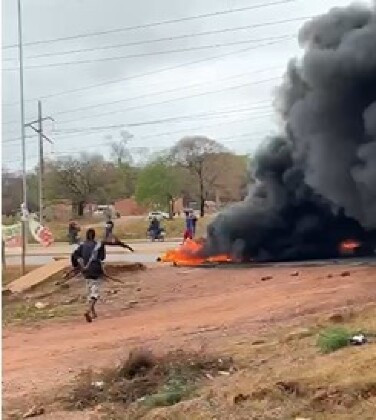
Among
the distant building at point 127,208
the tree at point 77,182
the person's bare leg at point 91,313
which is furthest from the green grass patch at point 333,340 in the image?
the distant building at point 127,208

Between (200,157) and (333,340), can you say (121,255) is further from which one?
(200,157)

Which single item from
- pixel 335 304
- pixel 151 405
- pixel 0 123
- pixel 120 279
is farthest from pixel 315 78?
pixel 0 123

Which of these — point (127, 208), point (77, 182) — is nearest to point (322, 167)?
point (77, 182)

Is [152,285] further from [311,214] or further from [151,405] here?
[151,405]

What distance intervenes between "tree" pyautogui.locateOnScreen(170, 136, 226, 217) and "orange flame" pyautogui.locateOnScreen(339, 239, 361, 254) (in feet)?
102

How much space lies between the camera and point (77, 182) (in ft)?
172

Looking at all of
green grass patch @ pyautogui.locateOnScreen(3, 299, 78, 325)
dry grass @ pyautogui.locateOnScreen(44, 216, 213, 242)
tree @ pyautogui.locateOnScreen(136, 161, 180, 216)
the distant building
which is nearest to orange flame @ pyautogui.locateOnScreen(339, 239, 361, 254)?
green grass patch @ pyautogui.locateOnScreen(3, 299, 78, 325)

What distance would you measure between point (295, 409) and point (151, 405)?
1.31 meters

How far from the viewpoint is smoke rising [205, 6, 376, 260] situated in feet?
66.1


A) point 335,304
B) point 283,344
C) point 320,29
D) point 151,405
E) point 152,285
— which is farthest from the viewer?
point 320,29

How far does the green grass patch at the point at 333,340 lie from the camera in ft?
25.0

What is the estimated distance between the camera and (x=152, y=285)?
655 inches

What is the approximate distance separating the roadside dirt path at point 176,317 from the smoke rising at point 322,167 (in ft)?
12.0

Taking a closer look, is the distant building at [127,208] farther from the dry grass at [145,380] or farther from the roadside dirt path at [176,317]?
the dry grass at [145,380]
